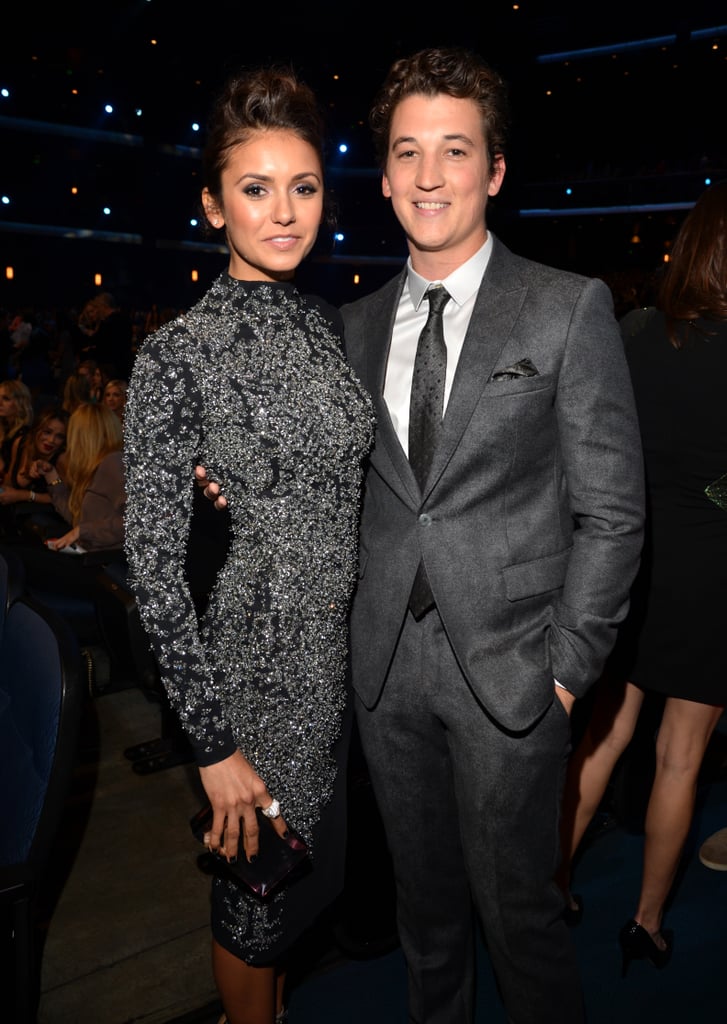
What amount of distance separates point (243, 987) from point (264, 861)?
0.34m

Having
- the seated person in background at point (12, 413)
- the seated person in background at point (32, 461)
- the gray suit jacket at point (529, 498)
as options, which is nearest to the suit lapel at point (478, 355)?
the gray suit jacket at point (529, 498)

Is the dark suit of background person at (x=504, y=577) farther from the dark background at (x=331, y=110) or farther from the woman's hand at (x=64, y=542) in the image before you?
the dark background at (x=331, y=110)

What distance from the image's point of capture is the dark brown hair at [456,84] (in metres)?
1.46

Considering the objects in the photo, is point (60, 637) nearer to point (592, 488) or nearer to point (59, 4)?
point (592, 488)

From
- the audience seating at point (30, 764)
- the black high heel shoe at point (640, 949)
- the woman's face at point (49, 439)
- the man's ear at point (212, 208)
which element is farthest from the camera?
the woman's face at point (49, 439)

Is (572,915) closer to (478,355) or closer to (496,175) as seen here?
(478,355)

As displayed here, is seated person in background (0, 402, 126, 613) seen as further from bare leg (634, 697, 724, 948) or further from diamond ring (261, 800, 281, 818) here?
bare leg (634, 697, 724, 948)

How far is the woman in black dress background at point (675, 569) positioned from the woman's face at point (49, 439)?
376 cm

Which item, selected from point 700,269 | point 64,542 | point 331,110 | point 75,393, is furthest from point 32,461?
point 331,110

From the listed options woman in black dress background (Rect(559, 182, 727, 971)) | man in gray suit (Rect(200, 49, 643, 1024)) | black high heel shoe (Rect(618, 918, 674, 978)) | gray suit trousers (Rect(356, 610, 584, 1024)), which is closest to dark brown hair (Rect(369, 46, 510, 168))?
man in gray suit (Rect(200, 49, 643, 1024))

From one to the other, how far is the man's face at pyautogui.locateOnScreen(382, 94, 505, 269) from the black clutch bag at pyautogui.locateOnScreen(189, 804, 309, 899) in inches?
42.8

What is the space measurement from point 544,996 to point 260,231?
148cm

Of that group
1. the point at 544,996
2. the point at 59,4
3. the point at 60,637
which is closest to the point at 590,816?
the point at 544,996

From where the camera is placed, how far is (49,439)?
4.91 metres
